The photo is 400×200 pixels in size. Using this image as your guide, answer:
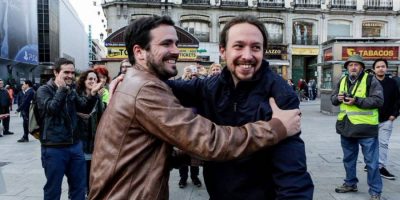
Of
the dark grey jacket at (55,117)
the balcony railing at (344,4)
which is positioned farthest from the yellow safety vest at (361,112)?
the balcony railing at (344,4)

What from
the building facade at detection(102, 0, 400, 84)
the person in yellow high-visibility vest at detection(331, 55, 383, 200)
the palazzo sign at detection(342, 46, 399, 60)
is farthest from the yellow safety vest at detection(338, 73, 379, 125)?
the building facade at detection(102, 0, 400, 84)

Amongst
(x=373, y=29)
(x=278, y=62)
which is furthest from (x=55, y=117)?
(x=373, y=29)

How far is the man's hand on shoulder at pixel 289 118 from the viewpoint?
1.69 meters

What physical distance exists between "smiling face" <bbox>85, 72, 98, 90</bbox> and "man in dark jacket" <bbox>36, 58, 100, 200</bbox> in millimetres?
534

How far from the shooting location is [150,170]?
5.94ft

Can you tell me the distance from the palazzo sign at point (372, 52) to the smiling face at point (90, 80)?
12703mm

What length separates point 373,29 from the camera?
123ft

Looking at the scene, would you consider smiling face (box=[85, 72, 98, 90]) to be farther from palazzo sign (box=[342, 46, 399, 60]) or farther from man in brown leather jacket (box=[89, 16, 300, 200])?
palazzo sign (box=[342, 46, 399, 60])

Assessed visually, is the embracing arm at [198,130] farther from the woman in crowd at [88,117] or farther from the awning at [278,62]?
the awning at [278,62]

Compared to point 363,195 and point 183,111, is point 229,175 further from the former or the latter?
point 363,195

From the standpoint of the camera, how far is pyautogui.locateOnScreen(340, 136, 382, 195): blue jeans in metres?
5.26

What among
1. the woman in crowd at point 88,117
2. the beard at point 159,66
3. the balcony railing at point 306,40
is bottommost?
the woman in crowd at point 88,117

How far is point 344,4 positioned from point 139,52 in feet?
127

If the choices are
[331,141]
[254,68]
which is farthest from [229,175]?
[331,141]
